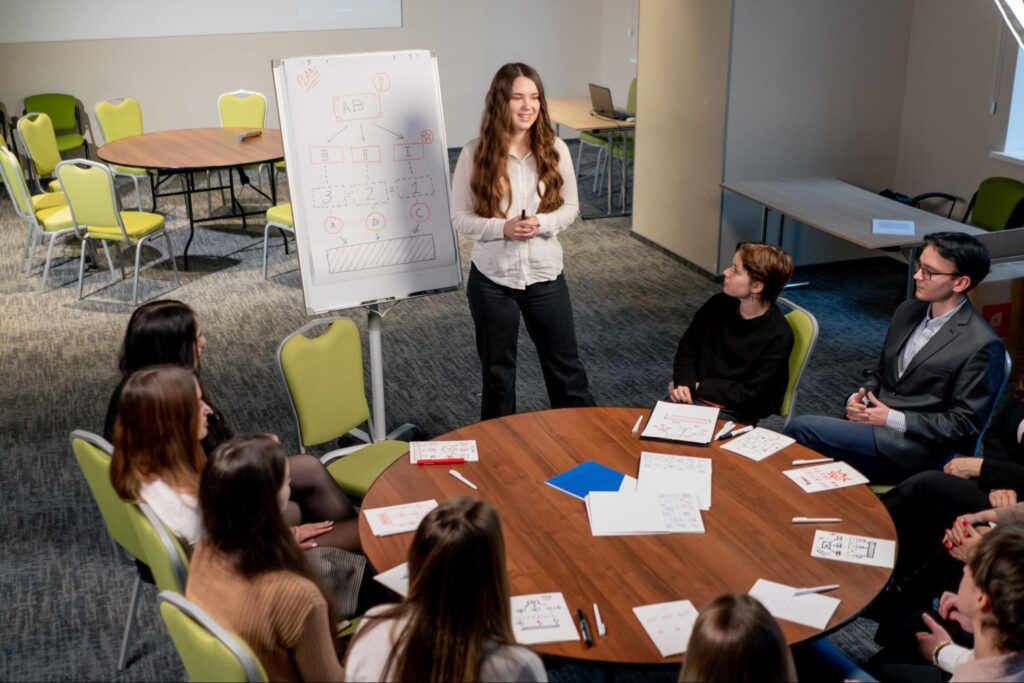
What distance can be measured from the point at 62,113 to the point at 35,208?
10.4 ft

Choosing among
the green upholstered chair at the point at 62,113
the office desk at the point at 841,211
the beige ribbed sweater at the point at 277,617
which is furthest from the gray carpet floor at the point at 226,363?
the green upholstered chair at the point at 62,113

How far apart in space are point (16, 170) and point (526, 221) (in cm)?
412

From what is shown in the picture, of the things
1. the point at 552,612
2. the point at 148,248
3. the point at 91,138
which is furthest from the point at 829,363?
the point at 91,138

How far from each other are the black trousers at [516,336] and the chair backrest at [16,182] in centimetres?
376

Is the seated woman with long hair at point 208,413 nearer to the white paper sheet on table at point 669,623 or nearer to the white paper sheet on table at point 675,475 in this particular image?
the white paper sheet on table at point 675,475

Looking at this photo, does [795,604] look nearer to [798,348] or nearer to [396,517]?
[396,517]

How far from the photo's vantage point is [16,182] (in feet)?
21.0

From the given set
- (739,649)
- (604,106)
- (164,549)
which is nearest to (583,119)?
(604,106)

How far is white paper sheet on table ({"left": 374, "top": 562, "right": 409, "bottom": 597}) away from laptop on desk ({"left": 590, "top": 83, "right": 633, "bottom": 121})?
20.3ft

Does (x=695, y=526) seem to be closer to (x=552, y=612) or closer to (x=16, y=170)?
(x=552, y=612)

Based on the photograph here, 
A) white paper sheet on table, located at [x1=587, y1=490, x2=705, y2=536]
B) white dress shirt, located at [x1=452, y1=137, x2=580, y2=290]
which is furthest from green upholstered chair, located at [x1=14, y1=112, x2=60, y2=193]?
white paper sheet on table, located at [x1=587, y1=490, x2=705, y2=536]

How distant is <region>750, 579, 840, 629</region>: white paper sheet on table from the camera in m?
2.32

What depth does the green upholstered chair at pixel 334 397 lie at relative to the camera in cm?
346

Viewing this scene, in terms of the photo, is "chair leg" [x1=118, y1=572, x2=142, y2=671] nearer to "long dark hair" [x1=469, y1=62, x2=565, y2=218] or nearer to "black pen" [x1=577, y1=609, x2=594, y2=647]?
"black pen" [x1=577, y1=609, x2=594, y2=647]
